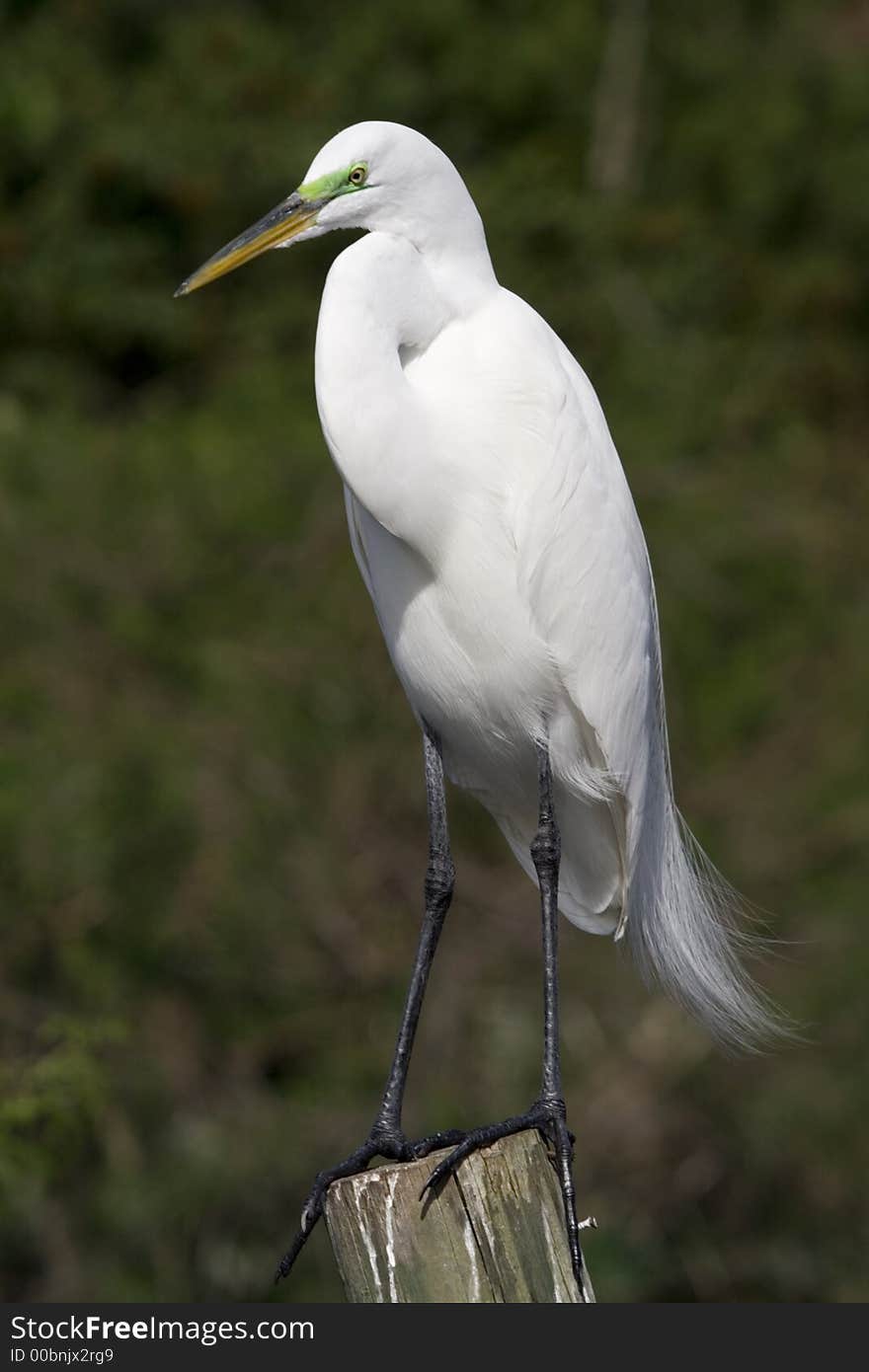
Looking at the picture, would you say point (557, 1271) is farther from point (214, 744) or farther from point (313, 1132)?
Answer: point (214, 744)

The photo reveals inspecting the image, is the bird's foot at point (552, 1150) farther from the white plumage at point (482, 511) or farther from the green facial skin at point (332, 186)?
the green facial skin at point (332, 186)

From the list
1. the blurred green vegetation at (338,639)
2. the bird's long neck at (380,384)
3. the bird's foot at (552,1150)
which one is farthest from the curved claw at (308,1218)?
the blurred green vegetation at (338,639)

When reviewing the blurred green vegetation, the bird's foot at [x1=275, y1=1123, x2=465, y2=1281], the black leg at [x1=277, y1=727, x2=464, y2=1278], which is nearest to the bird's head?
the black leg at [x1=277, y1=727, x2=464, y2=1278]

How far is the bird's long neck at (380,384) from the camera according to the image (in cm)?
232

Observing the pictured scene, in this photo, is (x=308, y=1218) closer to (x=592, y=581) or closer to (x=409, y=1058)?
(x=409, y=1058)

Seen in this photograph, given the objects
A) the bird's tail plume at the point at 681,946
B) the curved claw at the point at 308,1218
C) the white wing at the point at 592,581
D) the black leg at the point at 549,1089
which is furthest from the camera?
the bird's tail plume at the point at 681,946

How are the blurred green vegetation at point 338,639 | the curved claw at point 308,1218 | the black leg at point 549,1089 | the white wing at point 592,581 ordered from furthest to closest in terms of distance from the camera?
the blurred green vegetation at point 338,639, the white wing at point 592,581, the curved claw at point 308,1218, the black leg at point 549,1089

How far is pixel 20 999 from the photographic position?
16.3ft

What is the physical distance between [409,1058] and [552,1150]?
29 cm

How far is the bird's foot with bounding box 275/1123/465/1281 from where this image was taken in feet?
7.54

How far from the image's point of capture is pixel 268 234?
8.02 feet

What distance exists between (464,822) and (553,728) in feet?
9.25

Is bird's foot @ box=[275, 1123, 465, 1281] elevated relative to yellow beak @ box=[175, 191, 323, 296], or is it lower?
lower

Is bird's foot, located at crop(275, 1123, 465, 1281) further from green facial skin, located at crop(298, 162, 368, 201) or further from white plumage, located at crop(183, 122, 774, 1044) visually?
green facial skin, located at crop(298, 162, 368, 201)
